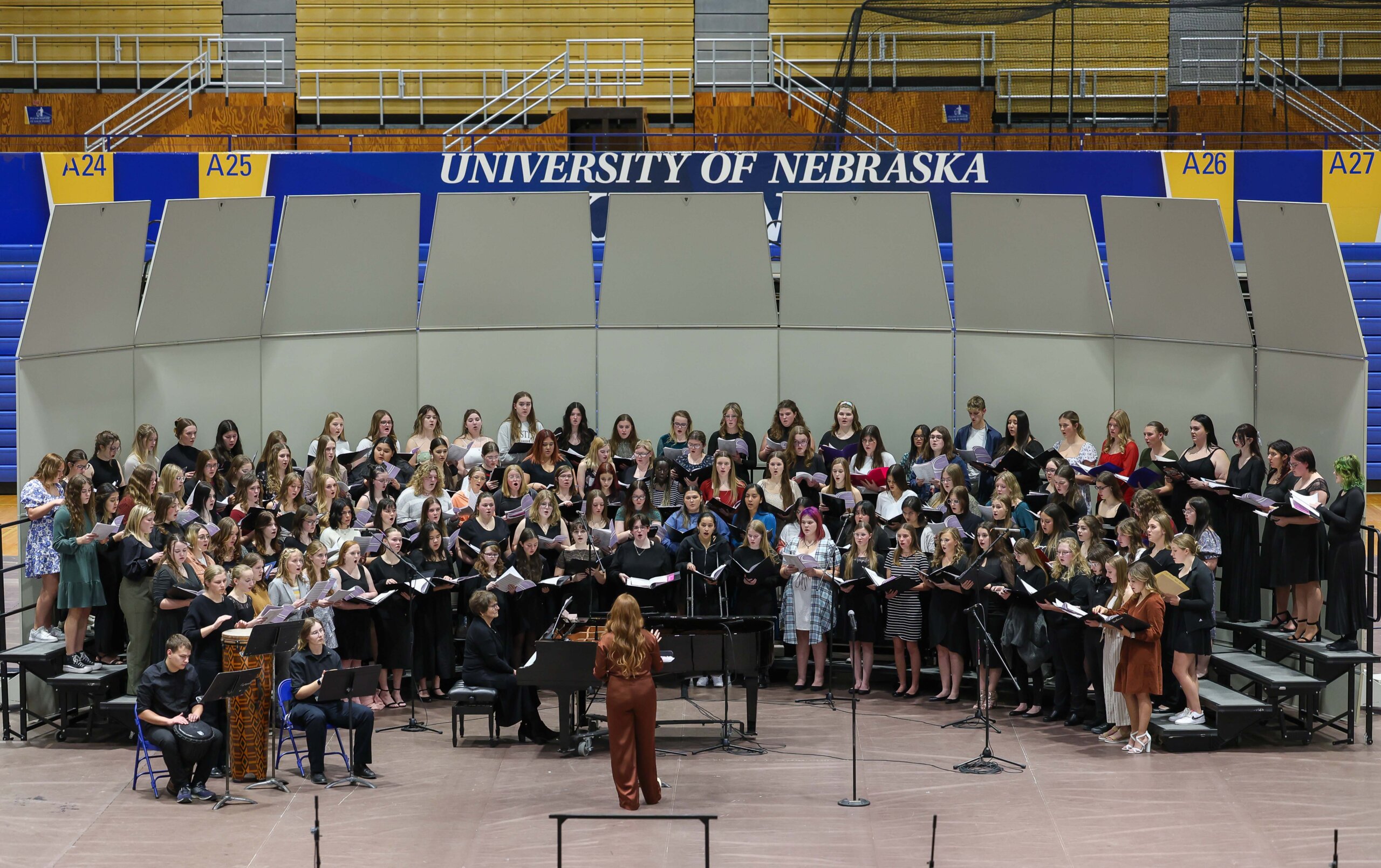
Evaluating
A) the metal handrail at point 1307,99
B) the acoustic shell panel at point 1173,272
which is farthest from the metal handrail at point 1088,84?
the acoustic shell panel at point 1173,272

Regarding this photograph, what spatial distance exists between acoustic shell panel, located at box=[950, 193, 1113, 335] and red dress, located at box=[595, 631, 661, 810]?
6.94 metres

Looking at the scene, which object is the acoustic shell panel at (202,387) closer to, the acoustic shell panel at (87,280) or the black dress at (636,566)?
the acoustic shell panel at (87,280)

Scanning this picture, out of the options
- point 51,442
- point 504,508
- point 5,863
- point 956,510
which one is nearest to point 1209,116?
point 956,510

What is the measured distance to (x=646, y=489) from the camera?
12.3 m

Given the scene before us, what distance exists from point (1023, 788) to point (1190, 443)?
5.60 meters

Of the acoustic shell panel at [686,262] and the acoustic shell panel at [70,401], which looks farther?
the acoustic shell panel at [686,262]

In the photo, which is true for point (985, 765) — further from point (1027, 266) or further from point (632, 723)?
point (1027, 266)

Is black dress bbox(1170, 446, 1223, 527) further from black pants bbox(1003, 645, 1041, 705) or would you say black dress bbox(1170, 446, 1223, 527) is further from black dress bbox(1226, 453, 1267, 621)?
black pants bbox(1003, 645, 1041, 705)

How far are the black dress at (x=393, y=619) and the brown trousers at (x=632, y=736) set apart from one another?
281 centimetres

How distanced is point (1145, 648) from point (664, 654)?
317cm

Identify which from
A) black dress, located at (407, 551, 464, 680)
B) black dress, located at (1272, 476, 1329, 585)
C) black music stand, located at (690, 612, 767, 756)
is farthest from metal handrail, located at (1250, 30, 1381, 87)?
black dress, located at (407, 551, 464, 680)

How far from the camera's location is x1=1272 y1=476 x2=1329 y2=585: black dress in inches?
427

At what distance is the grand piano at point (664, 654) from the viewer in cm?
987

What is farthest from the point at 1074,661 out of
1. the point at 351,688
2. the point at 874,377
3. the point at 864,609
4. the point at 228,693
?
the point at 228,693
